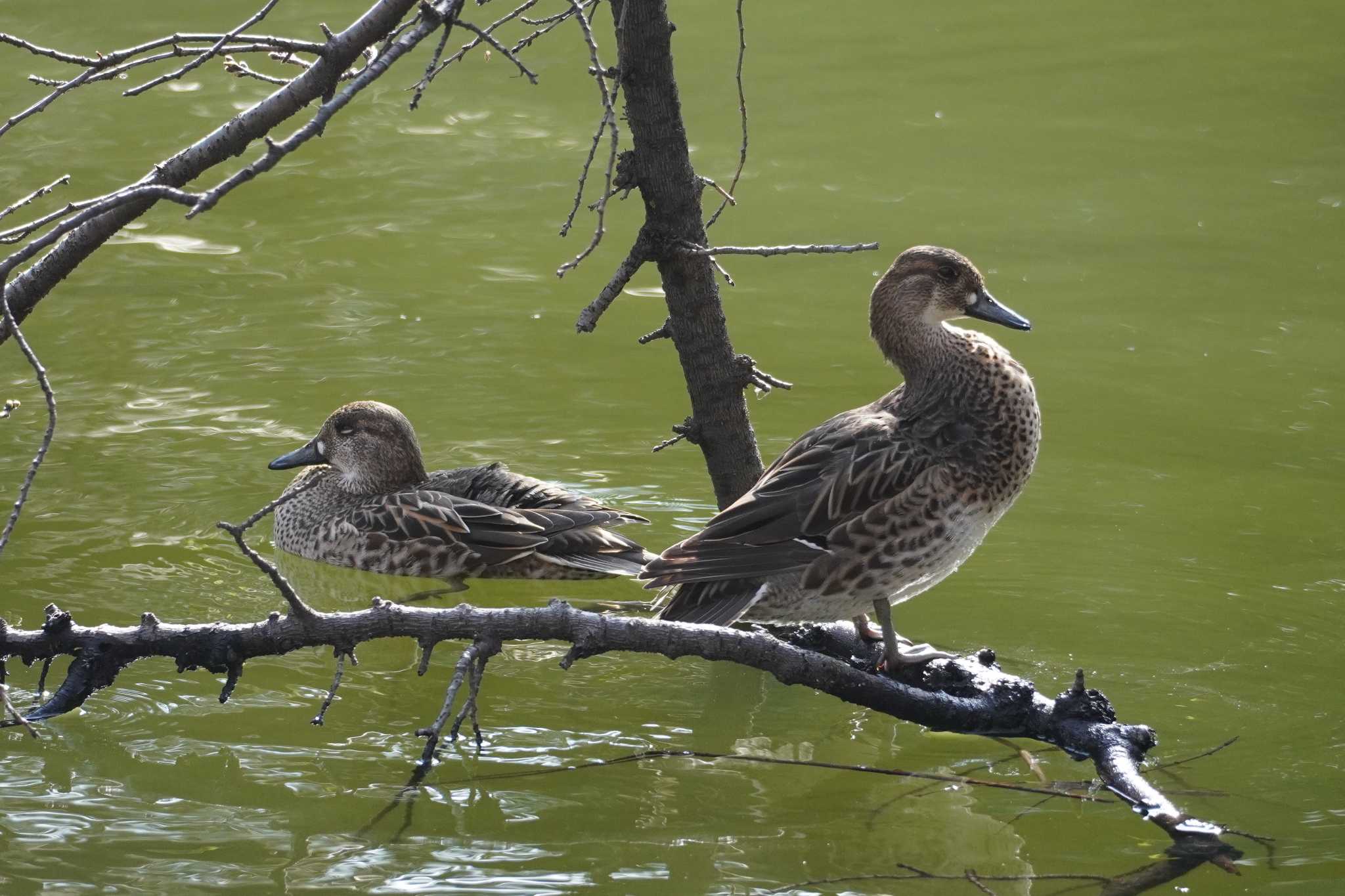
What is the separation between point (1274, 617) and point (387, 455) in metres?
4.16

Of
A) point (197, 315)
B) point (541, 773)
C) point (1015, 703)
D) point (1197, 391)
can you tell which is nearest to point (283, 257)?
point (197, 315)

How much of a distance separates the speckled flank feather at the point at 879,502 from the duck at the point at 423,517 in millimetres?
1483

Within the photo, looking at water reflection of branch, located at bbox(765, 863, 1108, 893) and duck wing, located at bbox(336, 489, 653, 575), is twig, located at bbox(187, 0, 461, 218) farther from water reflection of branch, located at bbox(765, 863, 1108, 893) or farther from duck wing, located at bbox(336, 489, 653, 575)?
duck wing, located at bbox(336, 489, 653, 575)

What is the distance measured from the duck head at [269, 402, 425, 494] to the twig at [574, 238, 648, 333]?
8.38 feet

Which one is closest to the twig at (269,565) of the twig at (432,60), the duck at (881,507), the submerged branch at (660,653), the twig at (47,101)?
the submerged branch at (660,653)

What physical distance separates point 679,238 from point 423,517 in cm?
243

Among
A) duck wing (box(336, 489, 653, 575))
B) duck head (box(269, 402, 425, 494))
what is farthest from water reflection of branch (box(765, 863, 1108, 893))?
duck head (box(269, 402, 425, 494))

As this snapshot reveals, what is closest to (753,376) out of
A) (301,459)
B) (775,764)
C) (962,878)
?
(775,764)

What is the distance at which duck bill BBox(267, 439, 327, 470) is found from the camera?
8.18m

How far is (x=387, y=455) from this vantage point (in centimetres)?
842

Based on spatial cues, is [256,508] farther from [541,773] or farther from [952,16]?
[952,16]

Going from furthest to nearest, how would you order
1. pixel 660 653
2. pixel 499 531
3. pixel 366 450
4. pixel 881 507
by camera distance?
pixel 366 450, pixel 499 531, pixel 881 507, pixel 660 653

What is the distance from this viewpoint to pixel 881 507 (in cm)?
580

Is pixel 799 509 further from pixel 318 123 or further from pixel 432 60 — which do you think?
pixel 318 123
